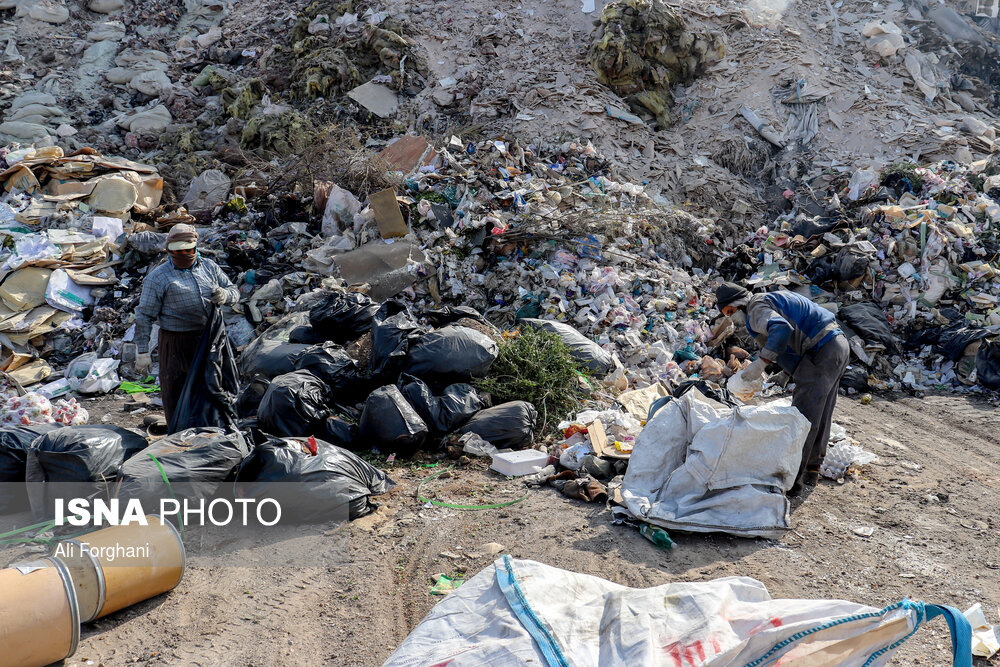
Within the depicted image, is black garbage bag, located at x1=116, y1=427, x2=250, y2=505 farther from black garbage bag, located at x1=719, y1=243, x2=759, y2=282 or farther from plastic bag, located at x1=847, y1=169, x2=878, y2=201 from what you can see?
plastic bag, located at x1=847, y1=169, x2=878, y2=201

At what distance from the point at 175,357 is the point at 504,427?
213 centimetres

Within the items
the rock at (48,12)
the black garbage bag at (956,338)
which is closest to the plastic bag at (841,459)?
the black garbage bag at (956,338)

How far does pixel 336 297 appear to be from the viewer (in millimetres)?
5312

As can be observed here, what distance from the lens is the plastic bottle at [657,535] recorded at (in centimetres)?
341

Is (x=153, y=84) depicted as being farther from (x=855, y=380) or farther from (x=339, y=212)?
(x=855, y=380)

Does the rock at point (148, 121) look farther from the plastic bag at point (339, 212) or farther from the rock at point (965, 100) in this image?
the rock at point (965, 100)

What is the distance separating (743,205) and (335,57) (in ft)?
20.2

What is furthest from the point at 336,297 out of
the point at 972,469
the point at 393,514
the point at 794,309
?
the point at 972,469

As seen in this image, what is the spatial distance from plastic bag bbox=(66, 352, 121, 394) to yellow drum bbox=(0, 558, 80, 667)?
374cm

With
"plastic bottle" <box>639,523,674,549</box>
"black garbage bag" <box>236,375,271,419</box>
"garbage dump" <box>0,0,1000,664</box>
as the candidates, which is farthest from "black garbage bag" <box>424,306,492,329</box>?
"plastic bottle" <box>639,523,674,549</box>

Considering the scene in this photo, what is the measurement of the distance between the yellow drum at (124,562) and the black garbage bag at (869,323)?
19.8 ft

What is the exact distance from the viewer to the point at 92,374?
5.88m

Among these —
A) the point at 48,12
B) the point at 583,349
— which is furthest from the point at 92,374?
the point at 48,12

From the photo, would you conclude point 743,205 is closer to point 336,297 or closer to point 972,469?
point 972,469
